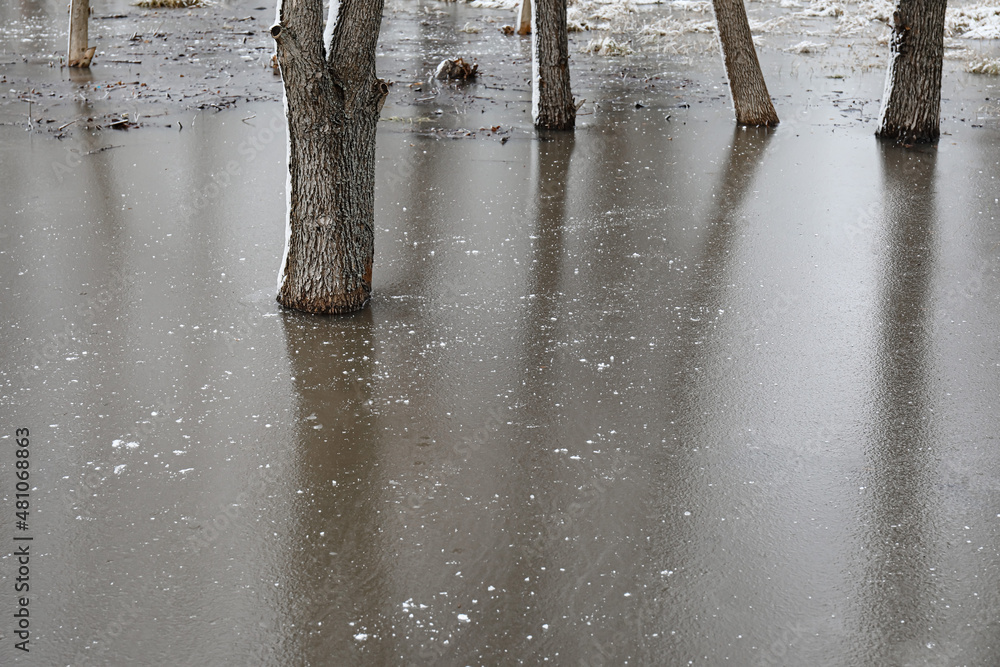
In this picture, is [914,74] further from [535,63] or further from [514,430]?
[514,430]

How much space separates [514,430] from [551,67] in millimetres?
9011

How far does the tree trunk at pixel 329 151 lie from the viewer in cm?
674

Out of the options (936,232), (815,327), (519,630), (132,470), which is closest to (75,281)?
(132,470)

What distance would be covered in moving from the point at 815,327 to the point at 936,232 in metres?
3.15

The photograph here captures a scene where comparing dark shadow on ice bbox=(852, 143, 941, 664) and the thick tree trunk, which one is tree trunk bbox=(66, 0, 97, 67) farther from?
dark shadow on ice bbox=(852, 143, 941, 664)

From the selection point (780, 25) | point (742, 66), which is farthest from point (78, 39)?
point (780, 25)

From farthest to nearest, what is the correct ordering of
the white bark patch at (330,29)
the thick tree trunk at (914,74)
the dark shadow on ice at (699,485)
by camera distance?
1. the thick tree trunk at (914,74)
2. the white bark patch at (330,29)
3. the dark shadow on ice at (699,485)

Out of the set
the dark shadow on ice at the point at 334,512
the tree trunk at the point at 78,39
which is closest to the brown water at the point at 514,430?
the dark shadow on ice at the point at 334,512

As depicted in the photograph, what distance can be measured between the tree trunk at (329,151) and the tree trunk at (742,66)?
8.23 m

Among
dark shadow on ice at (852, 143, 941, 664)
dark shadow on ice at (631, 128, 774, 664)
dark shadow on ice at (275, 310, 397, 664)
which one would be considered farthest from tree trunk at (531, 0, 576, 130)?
dark shadow on ice at (275, 310, 397, 664)

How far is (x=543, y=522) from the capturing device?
4.82m

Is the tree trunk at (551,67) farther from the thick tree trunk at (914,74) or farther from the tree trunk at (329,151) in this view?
the tree trunk at (329,151)

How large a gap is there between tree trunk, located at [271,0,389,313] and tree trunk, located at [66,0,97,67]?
45.0ft

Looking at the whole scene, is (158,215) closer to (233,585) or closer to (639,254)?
(639,254)
